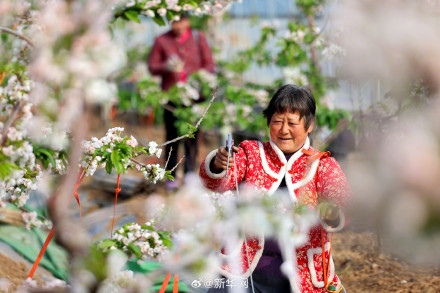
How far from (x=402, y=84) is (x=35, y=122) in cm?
142

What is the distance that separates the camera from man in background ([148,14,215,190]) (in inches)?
226

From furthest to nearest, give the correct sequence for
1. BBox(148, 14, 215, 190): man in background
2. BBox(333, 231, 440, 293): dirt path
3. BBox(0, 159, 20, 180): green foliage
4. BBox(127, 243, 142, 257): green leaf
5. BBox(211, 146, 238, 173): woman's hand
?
BBox(148, 14, 215, 190): man in background
BBox(333, 231, 440, 293): dirt path
BBox(211, 146, 238, 173): woman's hand
BBox(127, 243, 142, 257): green leaf
BBox(0, 159, 20, 180): green foliage

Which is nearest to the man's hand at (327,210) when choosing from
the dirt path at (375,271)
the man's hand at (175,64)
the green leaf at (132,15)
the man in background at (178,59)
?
the green leaf at (132,15)

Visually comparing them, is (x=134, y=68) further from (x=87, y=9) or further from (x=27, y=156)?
(x=87, y=9)

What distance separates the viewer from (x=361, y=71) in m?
0.62

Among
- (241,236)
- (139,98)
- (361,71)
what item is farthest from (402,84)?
(139,98)

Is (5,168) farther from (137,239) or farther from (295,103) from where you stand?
(295,103)

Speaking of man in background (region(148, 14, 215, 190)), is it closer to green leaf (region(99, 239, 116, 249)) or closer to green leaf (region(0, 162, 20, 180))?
green leaf (region(99, 239, 116, 249))

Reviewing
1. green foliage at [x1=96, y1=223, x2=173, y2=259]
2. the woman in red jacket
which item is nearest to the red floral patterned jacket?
the woman in red jacket

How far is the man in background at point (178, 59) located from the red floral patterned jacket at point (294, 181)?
3171 millimetres

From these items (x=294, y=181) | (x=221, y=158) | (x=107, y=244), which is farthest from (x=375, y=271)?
(x=107, y=244)

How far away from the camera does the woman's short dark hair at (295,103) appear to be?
244cm

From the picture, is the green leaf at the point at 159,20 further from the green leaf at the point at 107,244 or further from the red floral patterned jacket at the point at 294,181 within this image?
the green leaf at the point at 107,244

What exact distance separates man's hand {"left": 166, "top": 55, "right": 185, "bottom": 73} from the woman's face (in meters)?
3.44
